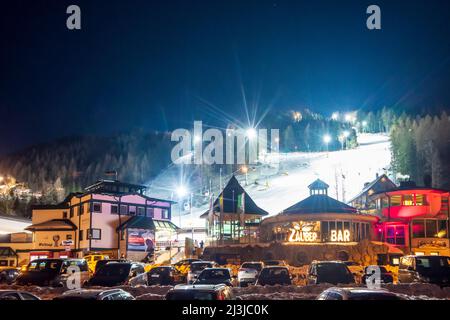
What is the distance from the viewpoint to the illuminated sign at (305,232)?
48.3 m

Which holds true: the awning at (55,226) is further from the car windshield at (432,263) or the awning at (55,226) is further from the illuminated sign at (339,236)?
the car windshield at (432,263)

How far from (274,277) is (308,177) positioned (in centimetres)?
9267

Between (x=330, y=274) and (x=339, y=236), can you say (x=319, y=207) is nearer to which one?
(x=339, y=236)

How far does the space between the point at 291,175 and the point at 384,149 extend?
35534mm

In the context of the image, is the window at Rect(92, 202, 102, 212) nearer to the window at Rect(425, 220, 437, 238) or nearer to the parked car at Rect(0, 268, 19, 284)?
the parked car at Rect(0, 268, 19, 284)

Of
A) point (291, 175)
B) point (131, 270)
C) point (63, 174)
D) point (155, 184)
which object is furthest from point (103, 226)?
point (63, 174)

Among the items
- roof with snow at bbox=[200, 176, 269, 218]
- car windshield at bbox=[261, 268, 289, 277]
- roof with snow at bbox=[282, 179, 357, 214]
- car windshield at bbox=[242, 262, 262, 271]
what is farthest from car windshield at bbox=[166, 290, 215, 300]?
roof with snow at bbox=[200, 176, 269, 218]

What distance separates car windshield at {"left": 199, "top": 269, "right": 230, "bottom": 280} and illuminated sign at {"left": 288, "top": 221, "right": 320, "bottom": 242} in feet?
76.8

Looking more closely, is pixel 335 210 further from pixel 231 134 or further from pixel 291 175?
pixel 231 134

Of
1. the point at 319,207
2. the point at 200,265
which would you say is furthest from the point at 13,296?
the point at 319,207

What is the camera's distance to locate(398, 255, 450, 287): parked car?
25.3 meters

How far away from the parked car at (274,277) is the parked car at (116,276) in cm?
597

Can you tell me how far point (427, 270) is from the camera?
86.1 ft
